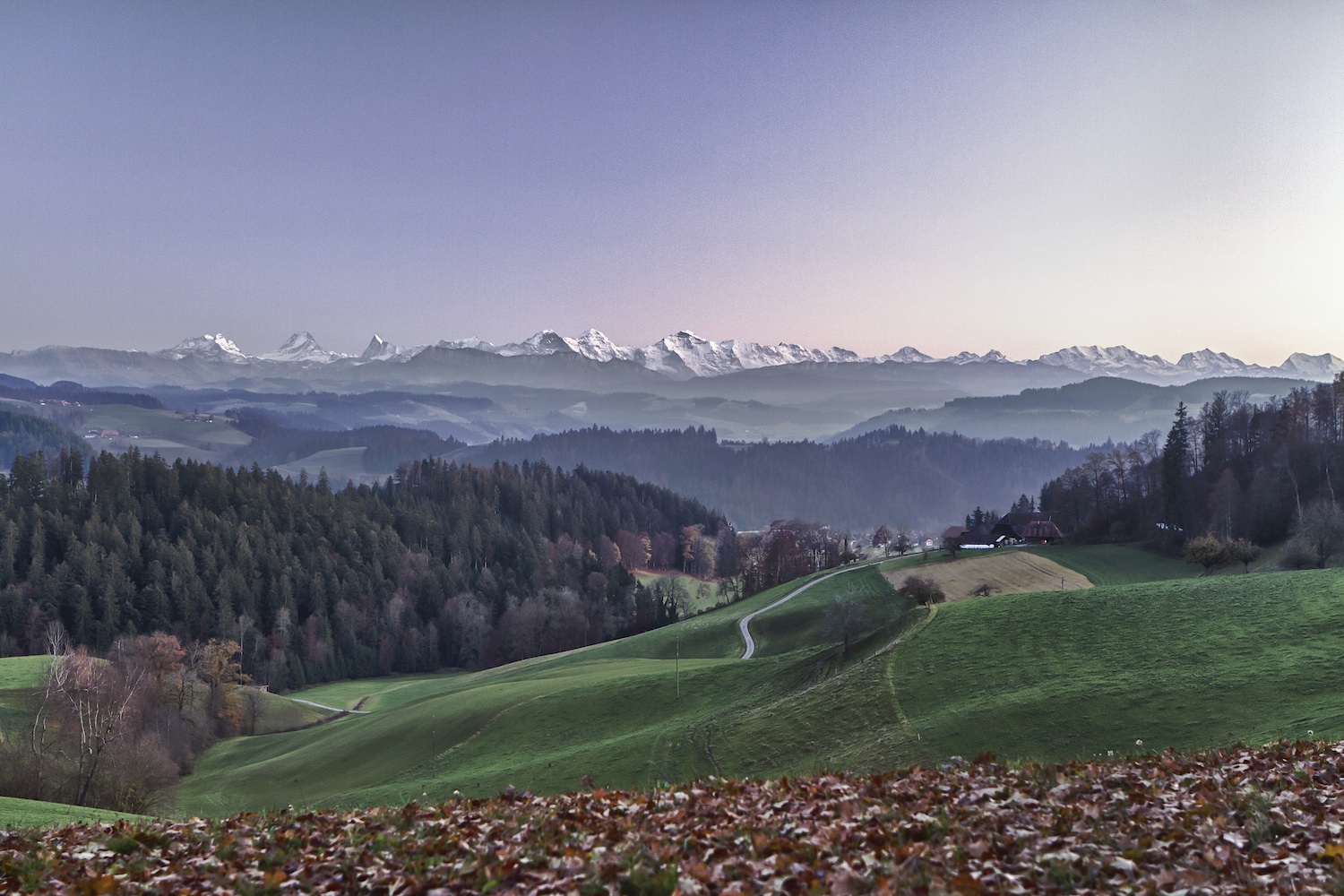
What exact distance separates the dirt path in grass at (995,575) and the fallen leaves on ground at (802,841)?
6714cm

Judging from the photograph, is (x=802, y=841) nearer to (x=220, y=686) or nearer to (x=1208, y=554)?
(x=1208, y=554)

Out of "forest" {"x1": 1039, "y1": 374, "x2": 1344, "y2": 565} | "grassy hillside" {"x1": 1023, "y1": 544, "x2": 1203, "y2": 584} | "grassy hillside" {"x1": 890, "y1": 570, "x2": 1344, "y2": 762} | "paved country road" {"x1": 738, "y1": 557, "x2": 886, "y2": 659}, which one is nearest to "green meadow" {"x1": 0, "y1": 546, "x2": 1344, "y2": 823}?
"grassy hillside" {"x1": 890, "y1": 570, "x2": 1344, "y2": 762}

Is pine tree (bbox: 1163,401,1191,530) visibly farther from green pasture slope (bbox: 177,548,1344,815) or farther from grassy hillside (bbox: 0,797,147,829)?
grassy hillside (bbox: 0,797,147,829)

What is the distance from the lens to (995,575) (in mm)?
80812

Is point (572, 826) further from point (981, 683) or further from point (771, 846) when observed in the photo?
point (981, 683)

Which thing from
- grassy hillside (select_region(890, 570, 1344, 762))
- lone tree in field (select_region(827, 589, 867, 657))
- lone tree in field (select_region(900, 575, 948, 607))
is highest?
grassy hillside (select_region(890, 570, 1344, 762))

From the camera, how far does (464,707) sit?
51719 mm

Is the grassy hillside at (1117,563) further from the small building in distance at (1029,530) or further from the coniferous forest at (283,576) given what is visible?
the coniferous forest at (283,576)

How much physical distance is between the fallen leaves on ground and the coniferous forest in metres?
113

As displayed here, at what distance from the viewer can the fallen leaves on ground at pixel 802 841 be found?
834 centimetres

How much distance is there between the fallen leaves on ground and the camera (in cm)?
834

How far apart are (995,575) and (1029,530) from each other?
31.4 m

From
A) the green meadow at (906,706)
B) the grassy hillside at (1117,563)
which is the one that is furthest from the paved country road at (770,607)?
the grassy hillside at (1117,563)

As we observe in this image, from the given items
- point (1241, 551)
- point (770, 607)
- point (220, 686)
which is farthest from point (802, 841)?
point (220, 686)
